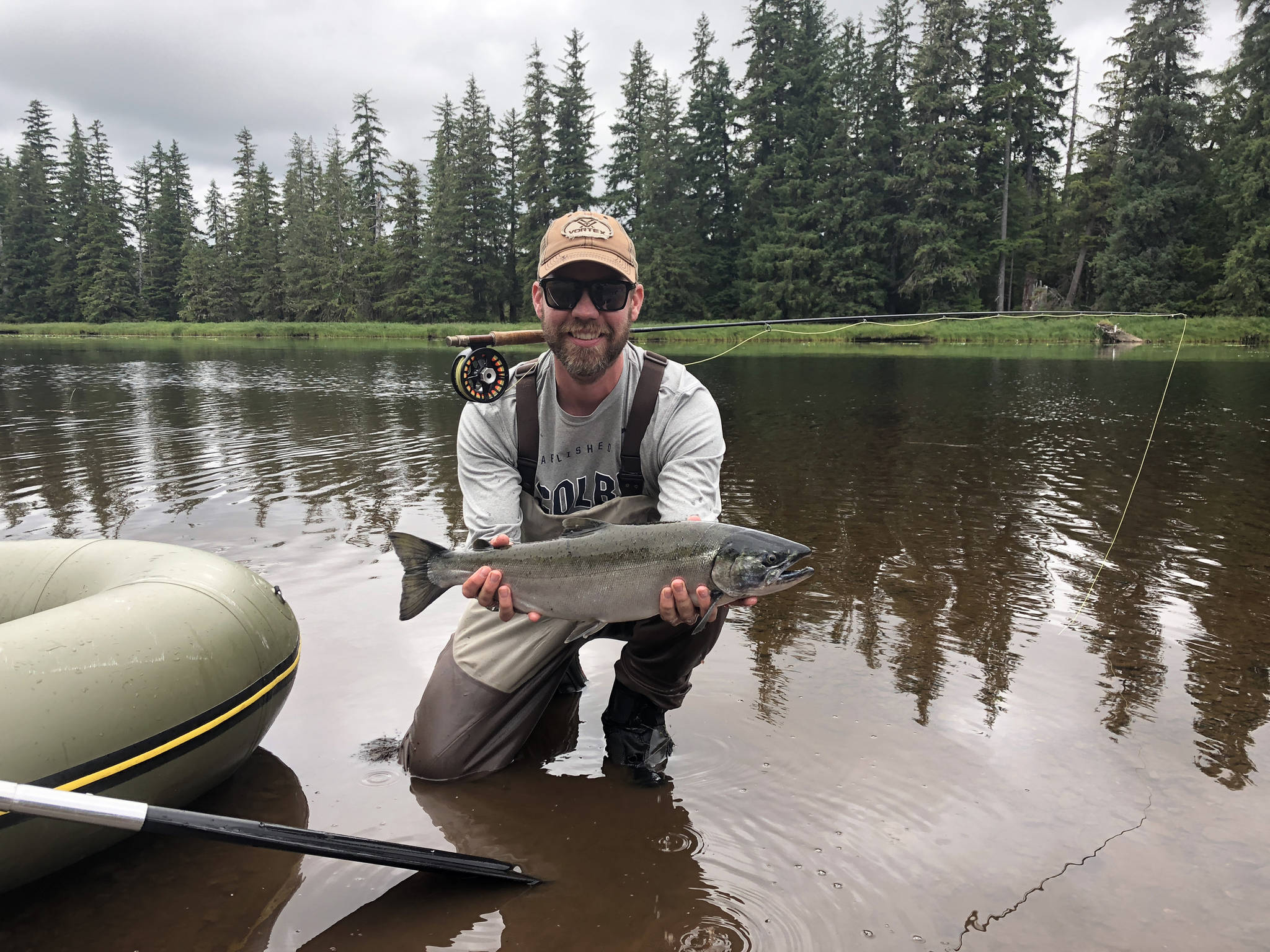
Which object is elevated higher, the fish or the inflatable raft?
the fish

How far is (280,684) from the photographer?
3.50 meters

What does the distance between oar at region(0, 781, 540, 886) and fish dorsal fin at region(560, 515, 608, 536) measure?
1.22 m

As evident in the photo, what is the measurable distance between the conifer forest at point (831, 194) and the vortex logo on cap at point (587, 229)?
152 feet

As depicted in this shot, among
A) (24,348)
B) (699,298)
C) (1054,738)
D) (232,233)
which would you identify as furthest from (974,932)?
(232,233)

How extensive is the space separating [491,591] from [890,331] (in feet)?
141

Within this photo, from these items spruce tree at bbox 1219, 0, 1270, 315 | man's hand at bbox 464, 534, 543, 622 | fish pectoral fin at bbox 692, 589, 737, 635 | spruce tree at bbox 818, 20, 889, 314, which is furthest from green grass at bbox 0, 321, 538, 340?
fish pectoral fin at bbox 692, 589, 737, 635

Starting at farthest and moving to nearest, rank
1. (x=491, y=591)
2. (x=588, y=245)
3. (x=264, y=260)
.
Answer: (x=264, y=260) < (x=588, y=245) < (x=491, y=591)

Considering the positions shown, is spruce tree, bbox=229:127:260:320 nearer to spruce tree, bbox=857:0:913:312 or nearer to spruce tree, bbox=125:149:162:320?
spruce tree, bbox=125:149:162:320

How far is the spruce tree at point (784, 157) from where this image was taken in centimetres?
5334

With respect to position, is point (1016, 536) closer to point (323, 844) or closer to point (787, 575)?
point (787, 575)

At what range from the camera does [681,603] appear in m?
3.11

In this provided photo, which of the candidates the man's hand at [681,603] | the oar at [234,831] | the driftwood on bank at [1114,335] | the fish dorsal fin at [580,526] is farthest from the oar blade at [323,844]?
the driftwood on bank at [1114,335]

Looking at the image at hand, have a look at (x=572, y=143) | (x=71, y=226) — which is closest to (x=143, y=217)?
(x=71, y=226)

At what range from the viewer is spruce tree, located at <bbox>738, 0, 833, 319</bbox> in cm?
5334
